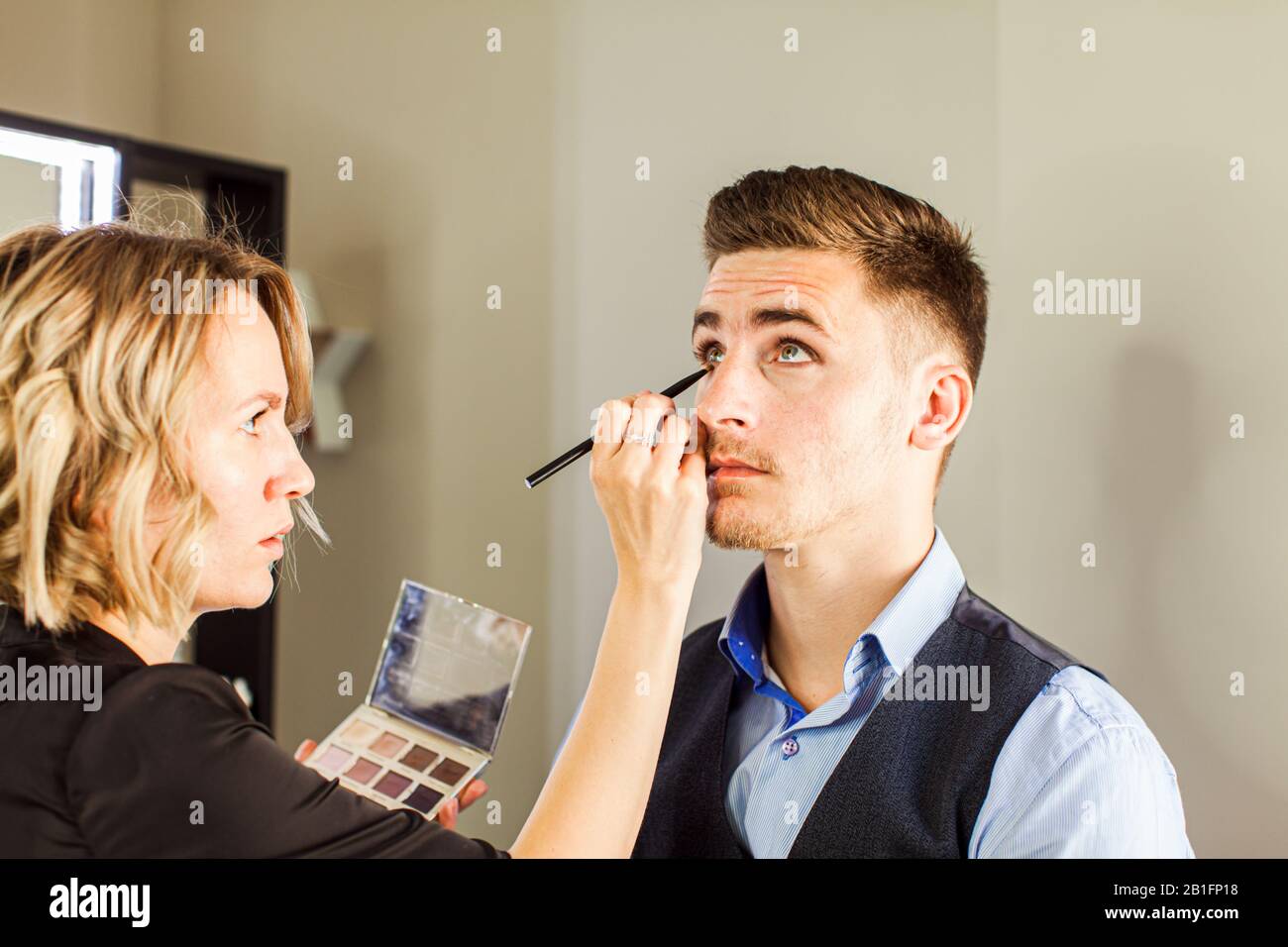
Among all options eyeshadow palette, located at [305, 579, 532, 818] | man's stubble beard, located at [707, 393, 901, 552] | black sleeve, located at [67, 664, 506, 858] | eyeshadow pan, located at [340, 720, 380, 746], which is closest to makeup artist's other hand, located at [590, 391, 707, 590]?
man's stubble beard, located at [707, 393, 901, 552]

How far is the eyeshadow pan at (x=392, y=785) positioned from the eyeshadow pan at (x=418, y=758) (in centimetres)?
2

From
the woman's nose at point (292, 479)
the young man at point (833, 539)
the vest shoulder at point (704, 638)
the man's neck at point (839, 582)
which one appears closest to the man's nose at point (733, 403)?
the young man at point (833, 539)

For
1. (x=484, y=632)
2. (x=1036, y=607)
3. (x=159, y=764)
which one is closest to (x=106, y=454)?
(x=159, y=764)

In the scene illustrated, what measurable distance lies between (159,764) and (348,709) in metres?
1.30

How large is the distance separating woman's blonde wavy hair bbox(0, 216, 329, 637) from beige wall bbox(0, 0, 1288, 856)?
0.78 metres

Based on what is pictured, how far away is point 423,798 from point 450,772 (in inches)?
1.5

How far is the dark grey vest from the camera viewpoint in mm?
894

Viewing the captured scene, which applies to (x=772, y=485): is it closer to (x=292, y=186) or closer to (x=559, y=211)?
(x=559, y=211)

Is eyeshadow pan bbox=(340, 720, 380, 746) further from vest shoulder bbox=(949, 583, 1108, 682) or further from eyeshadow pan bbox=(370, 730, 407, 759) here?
Answer: vest shoulder bbox=(949, 583, 1108, 682)

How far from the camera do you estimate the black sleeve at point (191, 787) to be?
736 mm

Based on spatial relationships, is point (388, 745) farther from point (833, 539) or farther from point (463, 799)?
point (833, 539)

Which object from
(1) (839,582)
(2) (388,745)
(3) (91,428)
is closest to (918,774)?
(1) (839,582)

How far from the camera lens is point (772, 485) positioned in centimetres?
108

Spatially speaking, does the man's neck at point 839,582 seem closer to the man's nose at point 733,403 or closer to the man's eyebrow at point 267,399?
the man's nose at point 733,403
